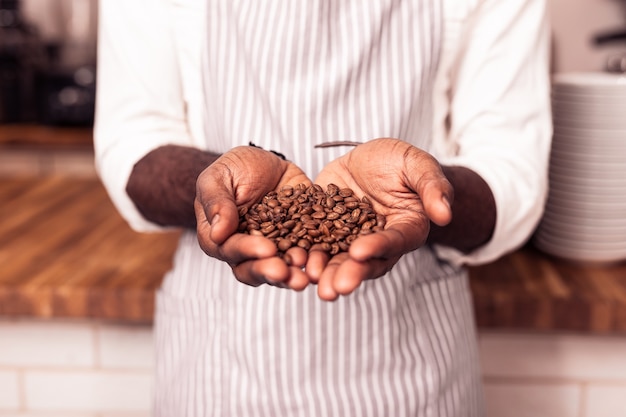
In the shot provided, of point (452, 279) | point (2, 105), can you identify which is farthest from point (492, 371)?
point (2, 105)

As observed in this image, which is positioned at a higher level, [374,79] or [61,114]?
[374,79]

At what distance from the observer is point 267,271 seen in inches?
22.6

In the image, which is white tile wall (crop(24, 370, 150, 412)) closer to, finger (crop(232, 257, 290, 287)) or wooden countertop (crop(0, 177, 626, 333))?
wooden countertop (crop(0, 177, 626, 333))

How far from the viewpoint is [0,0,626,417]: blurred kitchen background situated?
47.2 inches

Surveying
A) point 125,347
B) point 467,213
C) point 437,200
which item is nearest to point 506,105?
point 467,213

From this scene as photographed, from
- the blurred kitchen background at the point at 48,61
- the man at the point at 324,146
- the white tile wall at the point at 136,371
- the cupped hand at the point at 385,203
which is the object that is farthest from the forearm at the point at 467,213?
the blurred kitchen background at the point at 48,61

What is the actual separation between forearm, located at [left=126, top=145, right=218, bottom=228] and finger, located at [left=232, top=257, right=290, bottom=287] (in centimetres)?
29

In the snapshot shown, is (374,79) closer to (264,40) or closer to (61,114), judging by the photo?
(264,40)

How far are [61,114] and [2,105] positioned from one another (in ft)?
0.65

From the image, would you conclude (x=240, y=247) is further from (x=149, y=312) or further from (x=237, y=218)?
(x=149, y=312)

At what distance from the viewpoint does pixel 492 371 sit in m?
1.30

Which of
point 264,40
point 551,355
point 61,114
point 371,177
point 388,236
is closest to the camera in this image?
point 388,236

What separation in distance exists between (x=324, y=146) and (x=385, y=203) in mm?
171

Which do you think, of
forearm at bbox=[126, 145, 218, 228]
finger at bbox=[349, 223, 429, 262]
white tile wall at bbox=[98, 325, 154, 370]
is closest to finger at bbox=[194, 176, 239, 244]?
finger at bbox=[349, 223, 429, 262]
